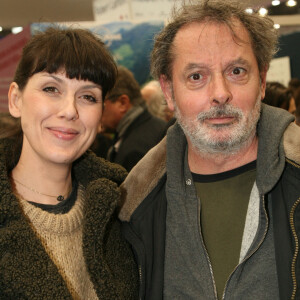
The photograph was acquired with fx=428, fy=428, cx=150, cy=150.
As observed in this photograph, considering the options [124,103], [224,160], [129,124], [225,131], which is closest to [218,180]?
[224,160]

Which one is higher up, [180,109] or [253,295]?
[180,109]

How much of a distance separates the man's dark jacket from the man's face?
11 centimetres

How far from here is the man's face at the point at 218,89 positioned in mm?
1771

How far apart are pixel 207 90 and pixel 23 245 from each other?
95 cm

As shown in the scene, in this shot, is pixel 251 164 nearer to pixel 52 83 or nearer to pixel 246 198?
→ pixel 246 198

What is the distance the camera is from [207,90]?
180 cm

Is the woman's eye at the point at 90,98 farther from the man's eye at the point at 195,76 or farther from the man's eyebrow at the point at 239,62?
the man's eyebrow at the point at 239,62

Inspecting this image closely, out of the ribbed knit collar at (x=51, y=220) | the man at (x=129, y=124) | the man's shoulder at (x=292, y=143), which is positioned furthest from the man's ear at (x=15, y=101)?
the man at (x=129, y=124)

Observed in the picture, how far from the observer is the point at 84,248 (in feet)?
5.26

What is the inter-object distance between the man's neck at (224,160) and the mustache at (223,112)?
157mm

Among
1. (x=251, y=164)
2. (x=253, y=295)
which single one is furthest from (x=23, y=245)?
(x=251, y=164)

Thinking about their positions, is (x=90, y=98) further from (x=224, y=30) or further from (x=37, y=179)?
(x=224, y=30)

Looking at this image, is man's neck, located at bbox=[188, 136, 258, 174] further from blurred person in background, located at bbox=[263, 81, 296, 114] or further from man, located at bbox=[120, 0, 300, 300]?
blurred person in background, located at bbox=[263, 81, 296, 114]

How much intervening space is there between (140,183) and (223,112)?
48 cm
